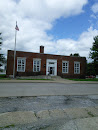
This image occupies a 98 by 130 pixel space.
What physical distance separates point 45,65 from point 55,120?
871 inches

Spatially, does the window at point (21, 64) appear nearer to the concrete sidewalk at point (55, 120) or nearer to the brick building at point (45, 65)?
the brick building at point (45, 65)

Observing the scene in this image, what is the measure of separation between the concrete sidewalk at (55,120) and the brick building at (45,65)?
20.7 metres

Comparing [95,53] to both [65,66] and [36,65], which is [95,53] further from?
[36,65]

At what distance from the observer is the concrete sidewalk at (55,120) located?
3316 mm

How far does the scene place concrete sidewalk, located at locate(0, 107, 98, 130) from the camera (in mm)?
3316

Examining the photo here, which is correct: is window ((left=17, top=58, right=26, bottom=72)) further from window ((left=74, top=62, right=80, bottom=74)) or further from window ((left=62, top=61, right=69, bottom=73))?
window ((left=74, top=62, right=80, bottom=74))

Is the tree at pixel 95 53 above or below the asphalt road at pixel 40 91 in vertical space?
above

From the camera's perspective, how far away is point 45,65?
25781 mm

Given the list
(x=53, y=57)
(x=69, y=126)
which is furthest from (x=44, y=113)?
(x=53, y=57)

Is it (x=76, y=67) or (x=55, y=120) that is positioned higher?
(x=76, y=67)

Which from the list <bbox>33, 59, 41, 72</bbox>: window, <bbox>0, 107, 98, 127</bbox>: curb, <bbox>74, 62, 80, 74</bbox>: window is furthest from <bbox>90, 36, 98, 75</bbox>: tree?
<bbox>0, 107, 98, 127</bbox>: curb

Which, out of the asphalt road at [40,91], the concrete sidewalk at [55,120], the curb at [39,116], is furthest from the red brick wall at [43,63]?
the concrete sidewalk at [55,120]

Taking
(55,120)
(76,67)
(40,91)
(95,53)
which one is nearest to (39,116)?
(55,120)

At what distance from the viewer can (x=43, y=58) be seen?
84.6ft
